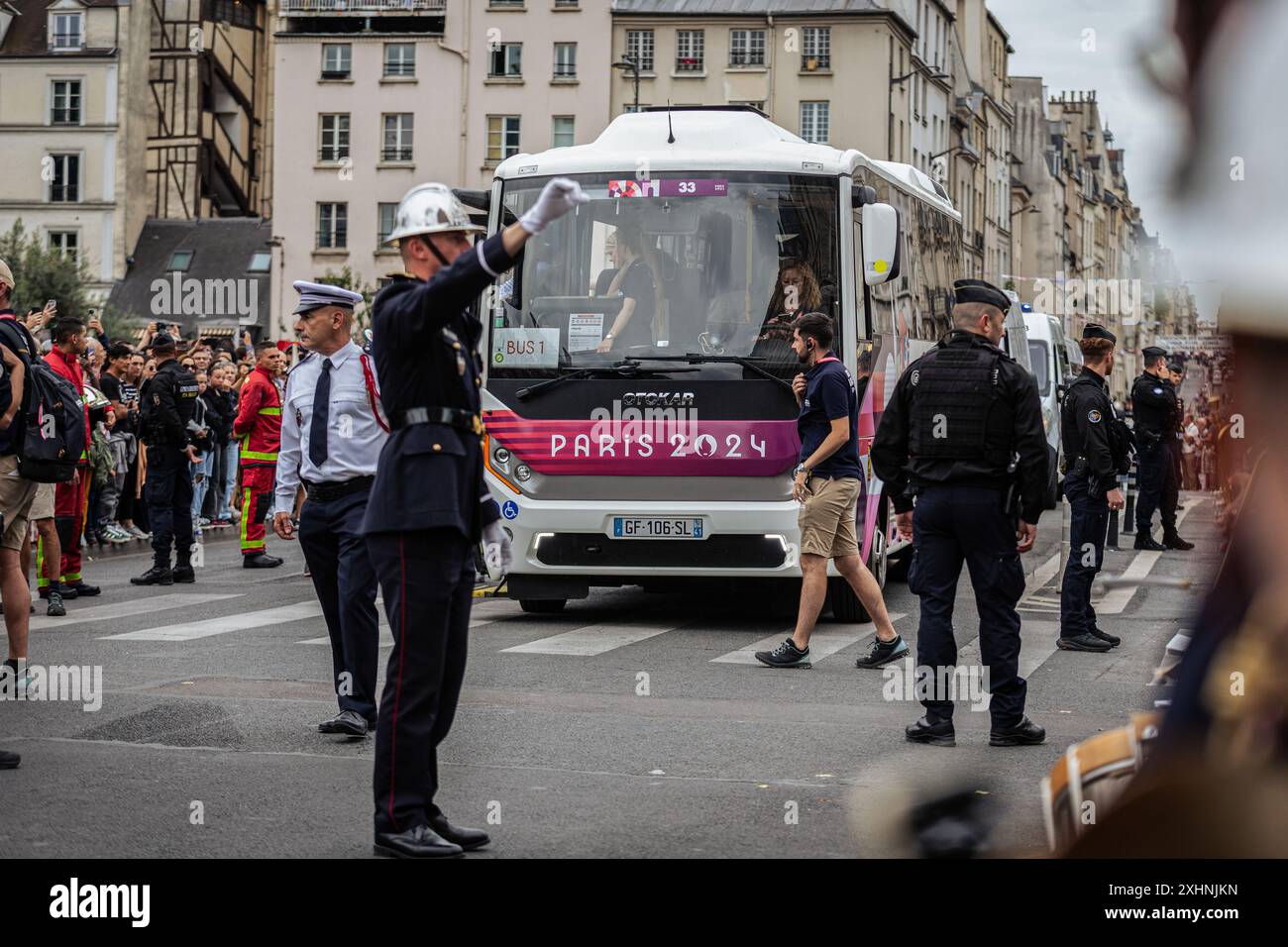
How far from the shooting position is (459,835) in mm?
5473

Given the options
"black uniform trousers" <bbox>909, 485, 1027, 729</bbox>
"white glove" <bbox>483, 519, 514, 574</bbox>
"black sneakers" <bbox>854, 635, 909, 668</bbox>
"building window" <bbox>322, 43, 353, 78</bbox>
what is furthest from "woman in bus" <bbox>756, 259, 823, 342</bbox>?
"building window" <bbox>322, 43, 353, 78</bbox>

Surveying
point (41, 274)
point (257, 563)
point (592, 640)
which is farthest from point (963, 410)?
point (41, 274)

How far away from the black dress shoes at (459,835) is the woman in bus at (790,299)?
687cm

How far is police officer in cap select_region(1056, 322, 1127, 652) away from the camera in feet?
37.3

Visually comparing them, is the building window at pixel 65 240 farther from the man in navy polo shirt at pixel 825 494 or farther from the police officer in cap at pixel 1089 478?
the man in navy polo shirt at pixel 825 494

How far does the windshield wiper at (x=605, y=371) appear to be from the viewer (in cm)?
1194

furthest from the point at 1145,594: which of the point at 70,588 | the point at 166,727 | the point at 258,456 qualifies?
the point at 166,727

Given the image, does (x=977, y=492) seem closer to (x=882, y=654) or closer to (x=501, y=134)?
(x=882, y=654)

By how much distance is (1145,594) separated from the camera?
51.8 ft

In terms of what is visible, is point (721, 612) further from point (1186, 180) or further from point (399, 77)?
point (399, 77)

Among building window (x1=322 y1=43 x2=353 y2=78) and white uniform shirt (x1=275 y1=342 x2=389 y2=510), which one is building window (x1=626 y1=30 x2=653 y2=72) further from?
white uniform shirt (x1=275 y1=342 x2=389 y2=510)

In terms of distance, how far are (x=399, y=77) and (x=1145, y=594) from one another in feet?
177

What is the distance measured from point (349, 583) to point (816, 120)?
60.6m

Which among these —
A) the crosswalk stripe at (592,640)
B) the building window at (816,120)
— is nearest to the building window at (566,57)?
the building window at (816,120)
